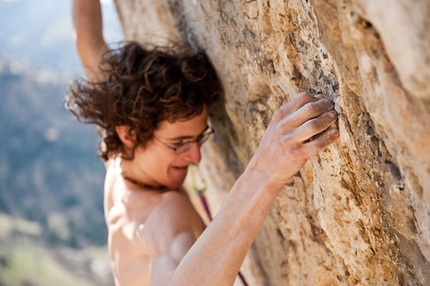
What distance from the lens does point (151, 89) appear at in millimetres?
1970

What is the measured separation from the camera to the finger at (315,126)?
1.19 metres

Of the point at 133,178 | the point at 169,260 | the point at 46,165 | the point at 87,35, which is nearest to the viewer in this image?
the point at 169,260

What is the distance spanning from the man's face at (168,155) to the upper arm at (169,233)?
0.74 ft

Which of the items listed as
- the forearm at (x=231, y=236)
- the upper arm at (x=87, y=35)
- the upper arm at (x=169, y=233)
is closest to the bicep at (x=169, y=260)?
the upper arm at (x=169, y=233)

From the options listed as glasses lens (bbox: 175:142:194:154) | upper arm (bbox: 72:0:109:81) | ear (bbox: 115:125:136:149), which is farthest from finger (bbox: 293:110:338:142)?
upper arm (bbox: 72:0:109:81)

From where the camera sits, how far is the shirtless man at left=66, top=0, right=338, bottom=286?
128 cm

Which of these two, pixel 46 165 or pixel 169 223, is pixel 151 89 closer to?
pixel 169 223

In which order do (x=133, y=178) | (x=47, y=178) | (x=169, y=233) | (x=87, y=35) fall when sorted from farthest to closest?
(x=47, y=178)
(x=87, y=35)
(x=133, y=178)
(x=169, y=233)

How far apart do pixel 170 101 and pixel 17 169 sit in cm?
1953

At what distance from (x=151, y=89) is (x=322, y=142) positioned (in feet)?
3.04

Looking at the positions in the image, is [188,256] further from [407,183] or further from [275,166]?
[407,183]

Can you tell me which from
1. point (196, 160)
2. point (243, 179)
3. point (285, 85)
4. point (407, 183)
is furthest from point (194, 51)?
point (407, 183)

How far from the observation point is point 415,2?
0.79m

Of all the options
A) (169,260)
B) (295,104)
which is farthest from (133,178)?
(295,104)
